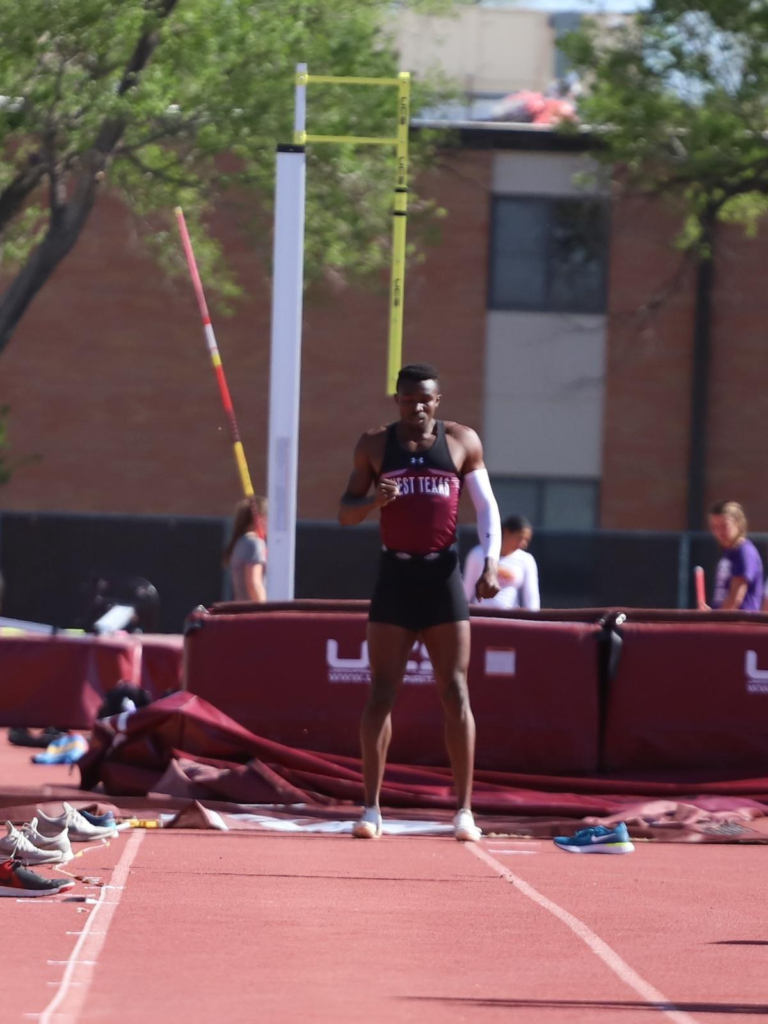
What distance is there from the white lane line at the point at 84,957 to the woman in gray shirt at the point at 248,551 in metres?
5.70

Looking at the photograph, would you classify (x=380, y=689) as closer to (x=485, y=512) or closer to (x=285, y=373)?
(x=485, y=512)

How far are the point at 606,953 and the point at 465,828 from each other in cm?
279

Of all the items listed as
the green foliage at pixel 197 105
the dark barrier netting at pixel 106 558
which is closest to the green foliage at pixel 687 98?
the green foliage at pixel 197 105

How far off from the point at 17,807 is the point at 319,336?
1849 cm

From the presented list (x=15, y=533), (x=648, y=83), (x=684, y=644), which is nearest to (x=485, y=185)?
(x=648, y=83)

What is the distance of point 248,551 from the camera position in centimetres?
1252

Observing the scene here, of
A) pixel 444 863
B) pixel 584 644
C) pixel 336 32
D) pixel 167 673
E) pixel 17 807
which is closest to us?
pixel 444 863

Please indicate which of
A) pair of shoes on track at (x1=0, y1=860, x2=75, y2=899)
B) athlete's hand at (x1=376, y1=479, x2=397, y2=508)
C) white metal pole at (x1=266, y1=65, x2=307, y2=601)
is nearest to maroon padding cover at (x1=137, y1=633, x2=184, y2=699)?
white metal pole at (x1=266, y1=65, x2=307, y2=601)

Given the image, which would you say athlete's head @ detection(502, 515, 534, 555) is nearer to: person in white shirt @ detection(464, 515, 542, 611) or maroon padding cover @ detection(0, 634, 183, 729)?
person in white shirt @ detection(464, 515, 542, 611)

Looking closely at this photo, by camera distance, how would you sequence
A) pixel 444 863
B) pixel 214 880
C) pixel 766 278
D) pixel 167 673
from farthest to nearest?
pixel 766 278
pixel 167 673
pixel 444 863
pixel 214 880

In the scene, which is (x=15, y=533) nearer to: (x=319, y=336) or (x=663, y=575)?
(x=319, y=336)

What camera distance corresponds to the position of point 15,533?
2372 cm

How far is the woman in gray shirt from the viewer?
12.5 meters

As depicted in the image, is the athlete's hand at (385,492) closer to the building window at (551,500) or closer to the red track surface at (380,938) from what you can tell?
the red track surface at (380,938)
